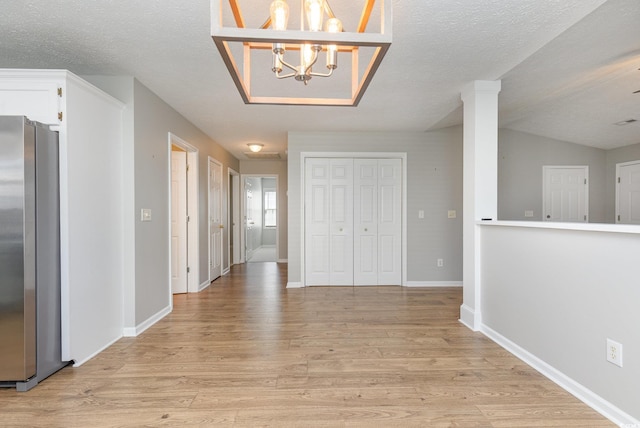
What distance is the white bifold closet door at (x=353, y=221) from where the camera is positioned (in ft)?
15.9

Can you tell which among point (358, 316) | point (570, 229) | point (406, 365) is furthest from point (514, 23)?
point (358, 316)

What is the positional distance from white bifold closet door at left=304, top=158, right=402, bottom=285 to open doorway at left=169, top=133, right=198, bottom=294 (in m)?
1.66

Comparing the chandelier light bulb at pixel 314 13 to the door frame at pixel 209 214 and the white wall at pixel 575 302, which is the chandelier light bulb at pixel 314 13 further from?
the door frame at pixel 209 214

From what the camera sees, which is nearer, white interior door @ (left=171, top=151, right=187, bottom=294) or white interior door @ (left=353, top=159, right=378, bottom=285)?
white interior door @ (left=171, top=151, right=187, bottom=294)

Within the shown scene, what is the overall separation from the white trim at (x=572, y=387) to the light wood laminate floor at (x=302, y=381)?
5 centimetres

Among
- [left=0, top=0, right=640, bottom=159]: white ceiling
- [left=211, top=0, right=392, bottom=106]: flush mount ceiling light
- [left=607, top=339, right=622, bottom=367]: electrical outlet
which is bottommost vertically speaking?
[left=607, top=339, right=622, bottom=367]: electrical outlet

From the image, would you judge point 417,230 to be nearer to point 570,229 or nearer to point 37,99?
point 570,229

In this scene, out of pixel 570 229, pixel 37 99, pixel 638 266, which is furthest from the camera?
pixel 37 99

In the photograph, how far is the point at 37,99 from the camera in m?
2.21

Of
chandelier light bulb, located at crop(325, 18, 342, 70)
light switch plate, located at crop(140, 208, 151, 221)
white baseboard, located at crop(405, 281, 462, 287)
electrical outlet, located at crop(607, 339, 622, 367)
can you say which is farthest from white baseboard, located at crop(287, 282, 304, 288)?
chandelier light bulb, located at crop(325, 18, 342, 70)

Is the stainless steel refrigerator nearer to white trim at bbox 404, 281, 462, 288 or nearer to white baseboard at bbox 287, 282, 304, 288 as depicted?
white baseboard at bbox 287, 282, 304, 288

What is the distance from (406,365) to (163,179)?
10.1 ft

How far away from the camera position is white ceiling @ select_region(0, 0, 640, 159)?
1.93 metres

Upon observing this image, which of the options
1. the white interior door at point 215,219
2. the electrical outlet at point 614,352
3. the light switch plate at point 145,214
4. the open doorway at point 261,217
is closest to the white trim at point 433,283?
the electrical outlet at point 614,352
